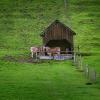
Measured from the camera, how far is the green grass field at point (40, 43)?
46.1m

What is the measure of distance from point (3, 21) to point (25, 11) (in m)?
13.8

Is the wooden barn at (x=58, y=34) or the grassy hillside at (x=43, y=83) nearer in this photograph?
the grassy hillside at (x=43, y=83)

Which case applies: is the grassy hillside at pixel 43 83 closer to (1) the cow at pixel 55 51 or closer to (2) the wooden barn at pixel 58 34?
(1) the cow at pixel 55 51

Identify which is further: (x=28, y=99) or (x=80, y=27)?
(x=80, y=27)

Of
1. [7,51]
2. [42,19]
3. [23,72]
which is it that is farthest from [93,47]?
[23,72]

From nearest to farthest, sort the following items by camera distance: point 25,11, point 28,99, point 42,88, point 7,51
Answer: point 28,99 → point 42,88 → point 7,51 → point 25,11

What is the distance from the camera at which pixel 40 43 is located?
112 m

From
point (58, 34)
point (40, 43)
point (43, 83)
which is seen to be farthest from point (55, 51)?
point (43, 83)

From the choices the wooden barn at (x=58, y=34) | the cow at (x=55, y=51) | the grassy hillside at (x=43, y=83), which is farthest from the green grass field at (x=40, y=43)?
the cow at (x=55, y=51)

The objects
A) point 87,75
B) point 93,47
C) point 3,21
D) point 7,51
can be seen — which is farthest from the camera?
point 3,21

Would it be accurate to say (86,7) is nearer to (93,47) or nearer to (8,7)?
(8,7)

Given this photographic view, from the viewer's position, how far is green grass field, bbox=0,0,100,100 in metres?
46.1

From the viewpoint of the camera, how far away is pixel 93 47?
350 feet

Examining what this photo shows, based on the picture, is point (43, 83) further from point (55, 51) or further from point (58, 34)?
point (58, 34)
